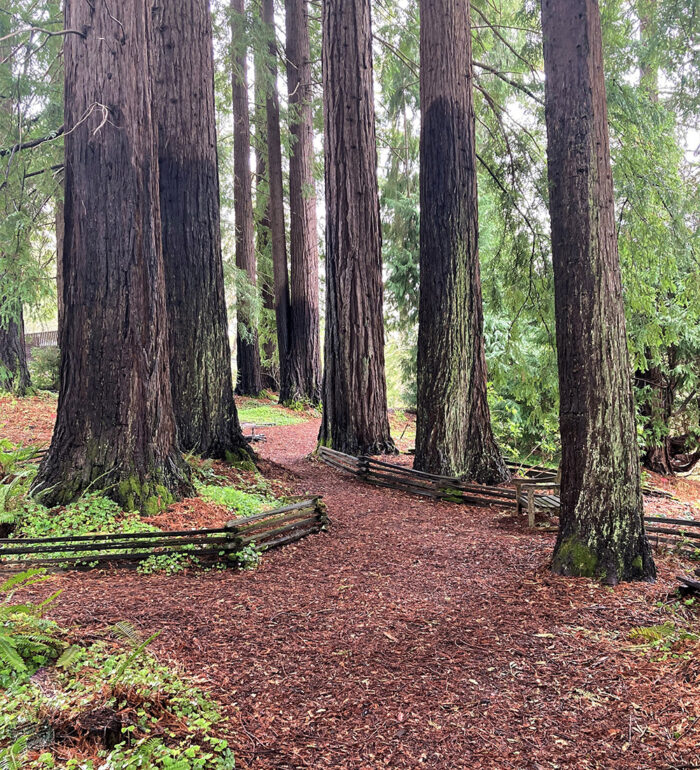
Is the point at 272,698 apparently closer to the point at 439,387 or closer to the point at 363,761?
the point at 363,761

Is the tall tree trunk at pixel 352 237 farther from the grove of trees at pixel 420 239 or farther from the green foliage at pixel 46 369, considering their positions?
the green foliage at pixel 46 369

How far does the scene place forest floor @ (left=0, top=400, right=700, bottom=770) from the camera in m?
2.53

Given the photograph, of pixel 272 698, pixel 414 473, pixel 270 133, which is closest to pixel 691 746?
pixel 272 698

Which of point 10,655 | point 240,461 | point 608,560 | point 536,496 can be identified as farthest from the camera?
point 240,461

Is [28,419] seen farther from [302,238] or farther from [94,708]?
[94,708]

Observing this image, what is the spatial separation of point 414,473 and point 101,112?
16.6 ft

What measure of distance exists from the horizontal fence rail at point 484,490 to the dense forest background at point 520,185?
249 cm

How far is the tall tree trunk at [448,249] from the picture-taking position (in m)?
7.63

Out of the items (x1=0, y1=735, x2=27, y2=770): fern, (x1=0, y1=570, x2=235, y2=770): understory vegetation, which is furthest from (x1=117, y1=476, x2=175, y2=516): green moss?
(x1=0, y1=735, x2=27, y2=770): fern

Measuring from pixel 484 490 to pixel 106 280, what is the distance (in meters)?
4.54

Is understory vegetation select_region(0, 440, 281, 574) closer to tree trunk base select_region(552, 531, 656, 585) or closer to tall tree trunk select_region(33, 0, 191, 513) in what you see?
tall tree trunk select_region(33, 0, 191, 513)

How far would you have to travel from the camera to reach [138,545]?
4.50 meters

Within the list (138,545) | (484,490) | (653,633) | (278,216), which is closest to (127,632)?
(138,545)

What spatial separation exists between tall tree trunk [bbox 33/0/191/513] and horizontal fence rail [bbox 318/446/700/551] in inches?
128
